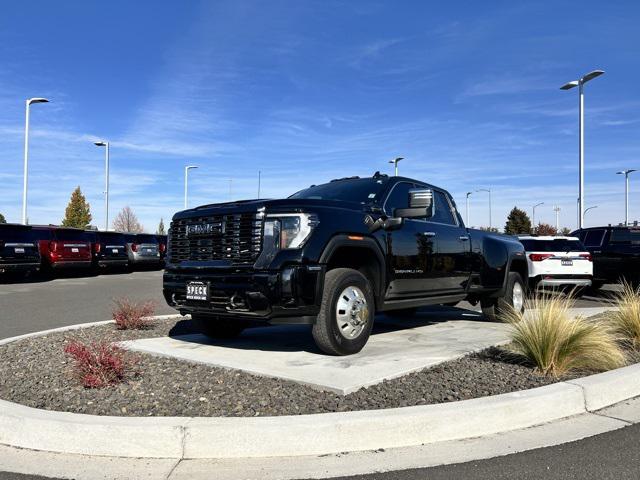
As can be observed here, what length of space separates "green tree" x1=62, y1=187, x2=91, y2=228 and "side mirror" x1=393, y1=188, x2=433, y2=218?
72206mm

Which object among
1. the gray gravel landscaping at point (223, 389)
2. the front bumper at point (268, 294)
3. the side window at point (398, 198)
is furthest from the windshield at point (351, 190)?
the gray gravel landscaping at point (223, 389)

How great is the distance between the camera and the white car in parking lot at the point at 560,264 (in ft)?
40.1

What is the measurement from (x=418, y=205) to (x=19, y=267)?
561 inches

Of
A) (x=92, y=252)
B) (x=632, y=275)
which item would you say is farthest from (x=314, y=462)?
(x=92, y=252)

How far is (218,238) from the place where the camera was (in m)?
5.37

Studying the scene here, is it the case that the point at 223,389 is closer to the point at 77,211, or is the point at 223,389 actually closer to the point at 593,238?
the point at 593,238

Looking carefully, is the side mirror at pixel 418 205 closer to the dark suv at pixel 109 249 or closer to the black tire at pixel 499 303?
the black tire at pixel 499 303

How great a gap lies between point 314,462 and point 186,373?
1961mm

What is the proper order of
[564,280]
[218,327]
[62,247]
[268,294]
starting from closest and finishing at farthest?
[268,294] → [218,327] → [564,280] → [62,247]

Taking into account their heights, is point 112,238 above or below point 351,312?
above

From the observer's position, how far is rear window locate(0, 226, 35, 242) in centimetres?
1591

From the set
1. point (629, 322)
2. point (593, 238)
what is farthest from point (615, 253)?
point (629, 322)

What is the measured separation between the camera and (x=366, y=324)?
220 inches

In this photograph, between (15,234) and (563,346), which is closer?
(563,346)
